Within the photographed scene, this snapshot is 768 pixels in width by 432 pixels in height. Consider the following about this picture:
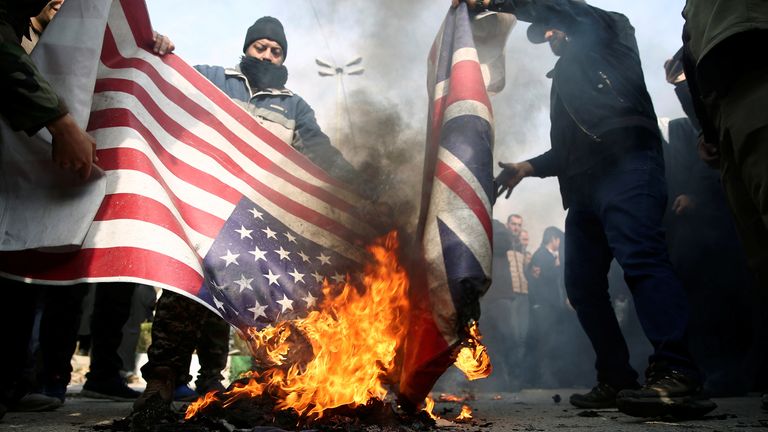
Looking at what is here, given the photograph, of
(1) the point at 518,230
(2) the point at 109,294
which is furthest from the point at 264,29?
(1) the point at 518,230

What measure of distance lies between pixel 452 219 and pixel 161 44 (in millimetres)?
1910

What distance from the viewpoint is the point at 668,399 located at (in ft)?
8.64

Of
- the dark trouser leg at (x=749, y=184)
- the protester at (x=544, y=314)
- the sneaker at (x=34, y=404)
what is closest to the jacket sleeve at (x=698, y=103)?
the dark trouser leg at (x=749, y=184)

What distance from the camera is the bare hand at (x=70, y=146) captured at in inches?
96.1

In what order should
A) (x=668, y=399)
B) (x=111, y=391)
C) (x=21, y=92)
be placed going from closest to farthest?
→ (x=21, y=92) → (x=668, y=399) → (x=111, y=391)

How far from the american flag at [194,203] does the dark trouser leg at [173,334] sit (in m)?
0.19

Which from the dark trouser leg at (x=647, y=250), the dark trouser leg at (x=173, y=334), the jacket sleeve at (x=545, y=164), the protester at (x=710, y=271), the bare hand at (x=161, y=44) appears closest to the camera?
the dark trouser leg at (x=173, y=334)

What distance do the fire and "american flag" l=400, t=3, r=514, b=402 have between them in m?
0.13

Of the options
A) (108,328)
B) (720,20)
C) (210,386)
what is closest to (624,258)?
(720,20)

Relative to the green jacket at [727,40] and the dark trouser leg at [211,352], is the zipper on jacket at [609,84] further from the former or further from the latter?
the dark trouser leg at [211,352]

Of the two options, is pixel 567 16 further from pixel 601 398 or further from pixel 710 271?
pixel 710 271

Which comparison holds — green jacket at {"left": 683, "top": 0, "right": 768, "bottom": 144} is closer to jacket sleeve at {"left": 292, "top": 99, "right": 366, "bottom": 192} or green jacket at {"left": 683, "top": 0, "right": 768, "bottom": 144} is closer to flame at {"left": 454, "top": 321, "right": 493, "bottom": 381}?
flame at {"left": 454, "top": 321, "right": 493, "bottom": 381}

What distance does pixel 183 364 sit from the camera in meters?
2.66

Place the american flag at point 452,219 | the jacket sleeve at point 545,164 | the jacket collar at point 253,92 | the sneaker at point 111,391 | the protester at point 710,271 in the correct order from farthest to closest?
the protester at point 710,271 → the sneaker at point 111,391 → the jacket collar at point 253,92 → the jacket sleeve at point 545,164 → the american flag at point 452,219
